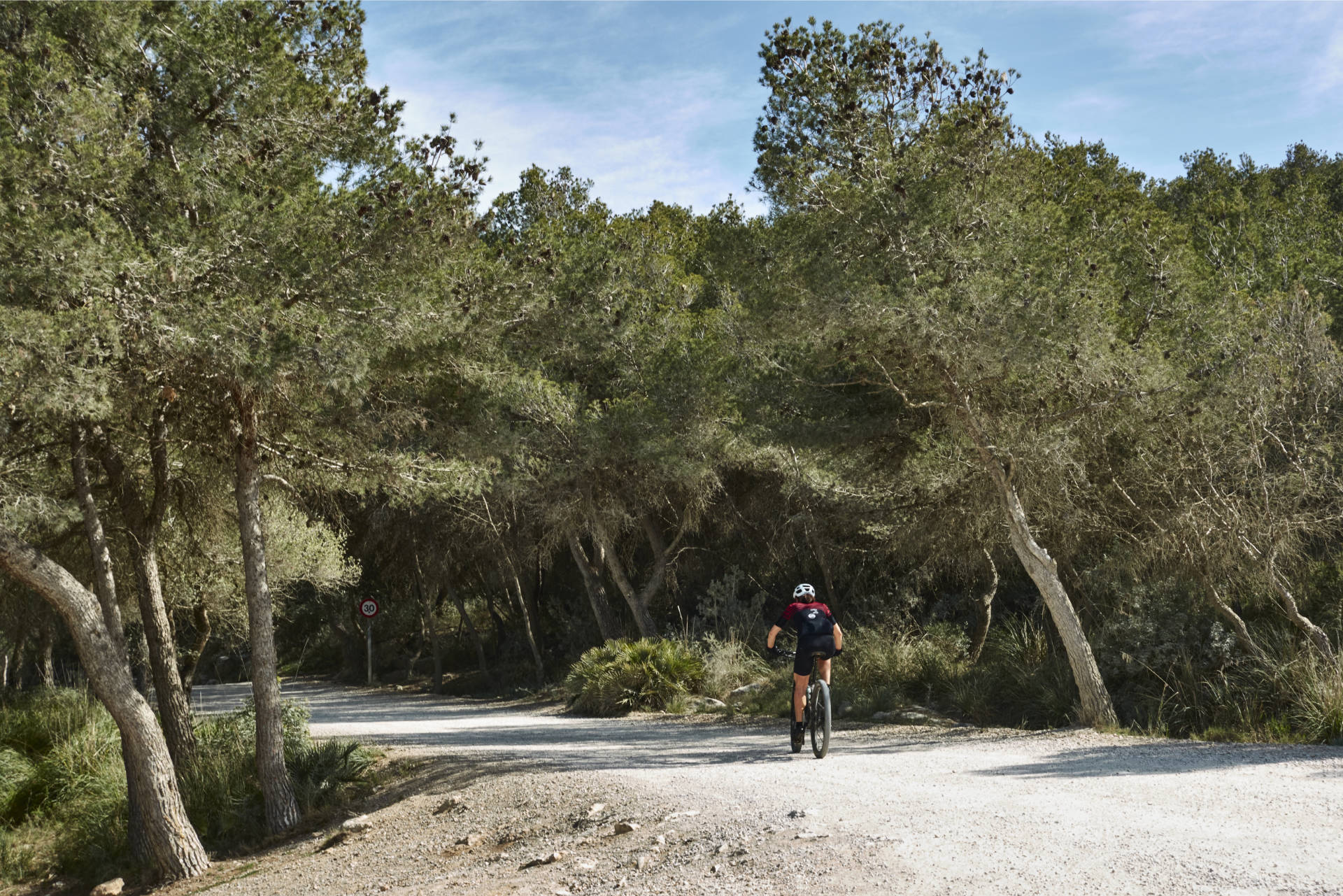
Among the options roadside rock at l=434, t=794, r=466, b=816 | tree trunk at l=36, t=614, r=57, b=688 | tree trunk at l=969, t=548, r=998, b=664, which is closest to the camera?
roadside rock at l=434, t=794, r=466, b=816

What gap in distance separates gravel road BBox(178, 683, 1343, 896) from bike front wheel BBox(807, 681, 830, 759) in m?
0.26

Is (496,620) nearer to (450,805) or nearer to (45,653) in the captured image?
(45,653)

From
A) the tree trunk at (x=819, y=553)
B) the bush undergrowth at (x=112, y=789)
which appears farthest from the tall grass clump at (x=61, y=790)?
the tree trunk at (x=819, y=553)

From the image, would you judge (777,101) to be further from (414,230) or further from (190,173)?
(190,173)

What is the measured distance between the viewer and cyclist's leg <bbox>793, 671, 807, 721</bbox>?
10.2 m

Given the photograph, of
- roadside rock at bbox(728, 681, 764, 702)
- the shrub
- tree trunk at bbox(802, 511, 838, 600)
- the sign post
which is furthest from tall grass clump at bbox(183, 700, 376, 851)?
the sign post

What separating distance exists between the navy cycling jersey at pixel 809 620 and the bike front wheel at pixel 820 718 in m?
0.51

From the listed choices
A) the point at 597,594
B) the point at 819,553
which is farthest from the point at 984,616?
the point at 597,594

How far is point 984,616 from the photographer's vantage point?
18484 millimetres

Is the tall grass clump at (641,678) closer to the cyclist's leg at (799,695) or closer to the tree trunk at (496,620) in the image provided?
the cyclist's leg at (799,695)

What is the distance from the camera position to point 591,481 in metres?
20.8

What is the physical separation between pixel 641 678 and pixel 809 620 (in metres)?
8.19

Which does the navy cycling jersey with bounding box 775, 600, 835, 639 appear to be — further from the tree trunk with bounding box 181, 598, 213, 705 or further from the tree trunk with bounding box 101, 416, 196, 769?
the tree trunk with bounding box 181, 598, 213, 705

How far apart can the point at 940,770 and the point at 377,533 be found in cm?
2164
